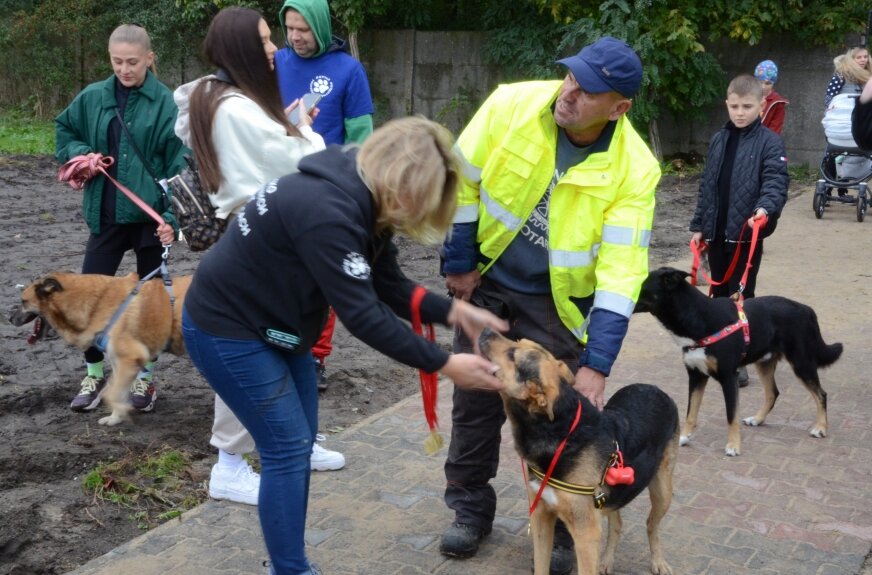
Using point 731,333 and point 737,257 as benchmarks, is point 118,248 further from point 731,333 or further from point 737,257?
point 737,257

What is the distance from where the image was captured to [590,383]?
11.6 feet

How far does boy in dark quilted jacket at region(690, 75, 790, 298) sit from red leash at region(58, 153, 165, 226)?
3622 millimetres

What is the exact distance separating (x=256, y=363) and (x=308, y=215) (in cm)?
59

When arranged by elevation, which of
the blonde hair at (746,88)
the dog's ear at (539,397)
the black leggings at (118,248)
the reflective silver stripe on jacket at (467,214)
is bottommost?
the black leggings at (118,248)

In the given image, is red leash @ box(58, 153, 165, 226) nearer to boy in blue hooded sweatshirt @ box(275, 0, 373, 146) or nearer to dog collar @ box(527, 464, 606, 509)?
boy in blue hooded sweatshirt @ box(275, 0, 373, 146)

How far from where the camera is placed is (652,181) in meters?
3.72

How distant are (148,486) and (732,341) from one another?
3220 mm

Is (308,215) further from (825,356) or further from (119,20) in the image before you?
(119,20)

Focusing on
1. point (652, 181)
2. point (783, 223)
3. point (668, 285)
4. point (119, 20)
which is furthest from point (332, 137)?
point (119, 20)

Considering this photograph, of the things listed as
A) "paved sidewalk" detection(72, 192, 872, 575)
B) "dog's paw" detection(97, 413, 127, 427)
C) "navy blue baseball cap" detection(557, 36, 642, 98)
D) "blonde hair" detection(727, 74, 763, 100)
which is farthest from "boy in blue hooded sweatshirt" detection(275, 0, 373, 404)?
"blonde hair" detection(727, 74, 763, 100)

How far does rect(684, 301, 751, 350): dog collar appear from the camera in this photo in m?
5.43

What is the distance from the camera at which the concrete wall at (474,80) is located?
15.8 m

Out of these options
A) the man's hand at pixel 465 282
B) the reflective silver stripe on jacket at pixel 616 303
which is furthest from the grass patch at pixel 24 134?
the reflective silver stripe on jacket at pixel 616 303

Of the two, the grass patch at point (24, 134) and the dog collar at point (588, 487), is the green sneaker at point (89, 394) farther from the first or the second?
the grass patch at point (24, 134)
